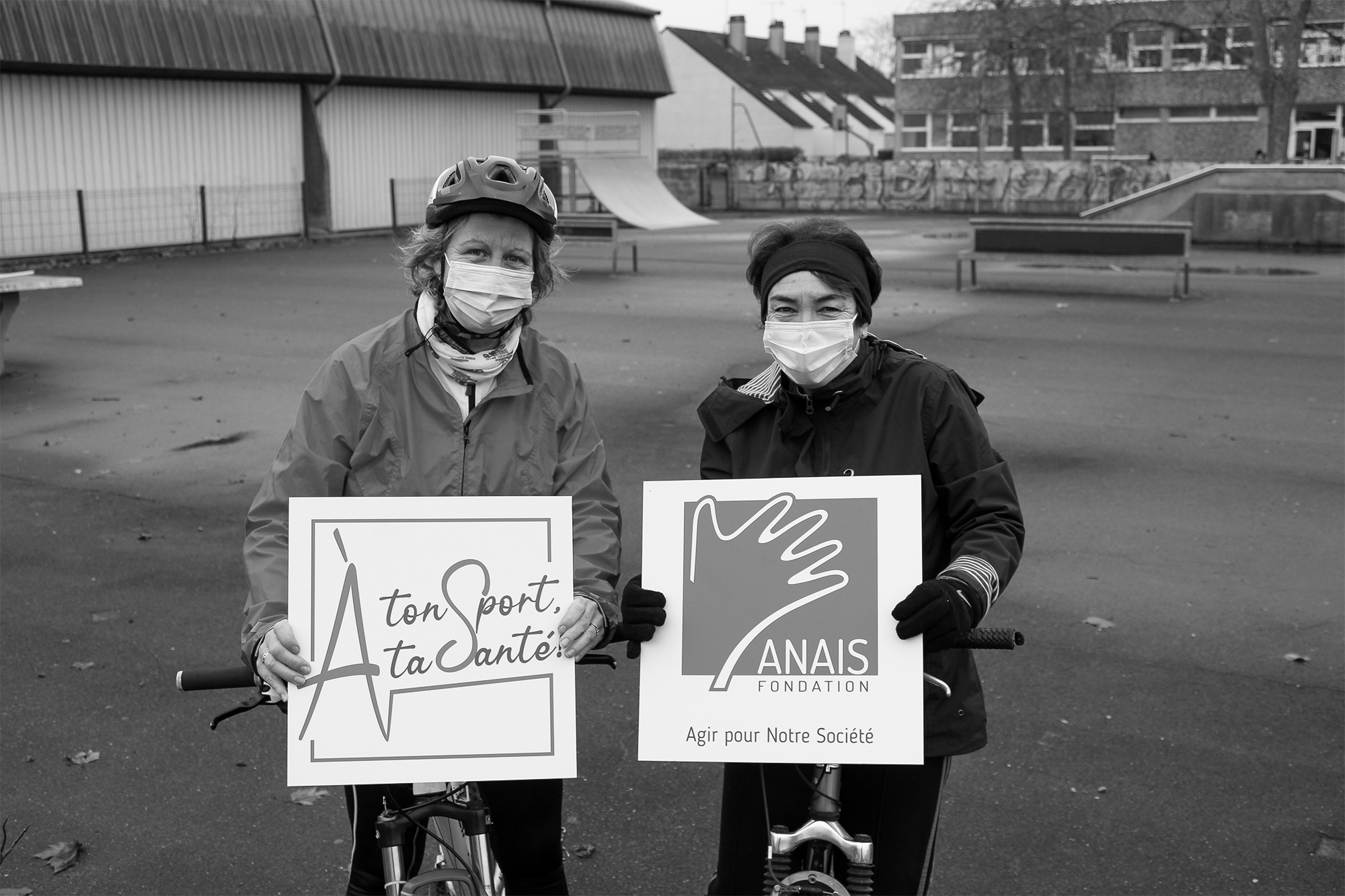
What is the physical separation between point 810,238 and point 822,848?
123 centimetres

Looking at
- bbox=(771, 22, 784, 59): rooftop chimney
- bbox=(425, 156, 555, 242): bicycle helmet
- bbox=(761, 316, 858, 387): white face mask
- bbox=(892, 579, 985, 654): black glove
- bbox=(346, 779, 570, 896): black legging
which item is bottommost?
bbox=(346, 779, 570, 896): black legging

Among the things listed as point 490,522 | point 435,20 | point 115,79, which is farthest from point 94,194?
point 490,522

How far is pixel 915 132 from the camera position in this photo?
2766 inches

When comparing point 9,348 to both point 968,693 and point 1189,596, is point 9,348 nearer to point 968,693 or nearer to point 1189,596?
point 1189,596

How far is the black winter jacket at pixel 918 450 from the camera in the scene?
2824mm

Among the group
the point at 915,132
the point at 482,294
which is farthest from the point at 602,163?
the point at 915,132

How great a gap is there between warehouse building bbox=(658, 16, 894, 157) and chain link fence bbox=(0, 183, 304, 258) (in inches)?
1688

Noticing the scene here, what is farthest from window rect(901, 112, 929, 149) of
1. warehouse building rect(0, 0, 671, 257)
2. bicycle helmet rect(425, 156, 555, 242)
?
bicycle helmet rect(425, 156, 555, 242)

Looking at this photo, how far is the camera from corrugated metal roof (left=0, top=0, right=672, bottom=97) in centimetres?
2558

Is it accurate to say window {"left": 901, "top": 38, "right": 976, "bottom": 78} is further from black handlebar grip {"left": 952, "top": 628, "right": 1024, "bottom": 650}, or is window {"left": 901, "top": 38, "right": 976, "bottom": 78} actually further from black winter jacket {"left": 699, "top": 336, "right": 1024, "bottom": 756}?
black handlebar grip {"left": 952, "top": 628, "right": 1024, "bottom": 650}

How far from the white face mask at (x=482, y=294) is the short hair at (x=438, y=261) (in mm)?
52

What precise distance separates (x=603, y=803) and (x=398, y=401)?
7.14 ft

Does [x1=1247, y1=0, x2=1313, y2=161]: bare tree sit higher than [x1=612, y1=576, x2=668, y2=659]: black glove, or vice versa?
[x1=1247, y1=0, x2=1313, y2=161]: bare tree

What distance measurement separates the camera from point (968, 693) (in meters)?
2.90
